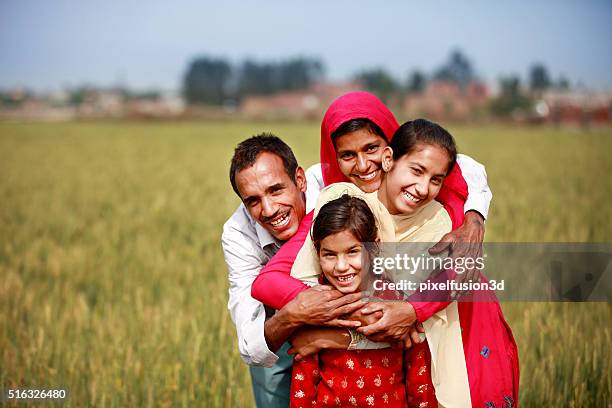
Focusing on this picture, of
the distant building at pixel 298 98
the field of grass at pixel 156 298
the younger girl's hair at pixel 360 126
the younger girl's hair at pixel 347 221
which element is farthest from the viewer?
the distant building at pixel 298 98

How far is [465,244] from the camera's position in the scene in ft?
6.23

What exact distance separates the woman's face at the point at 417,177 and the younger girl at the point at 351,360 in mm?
179

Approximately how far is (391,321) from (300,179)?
69cm

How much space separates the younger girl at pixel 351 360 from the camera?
172cm

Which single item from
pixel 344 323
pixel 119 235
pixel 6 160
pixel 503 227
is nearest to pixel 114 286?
pixel 119 235

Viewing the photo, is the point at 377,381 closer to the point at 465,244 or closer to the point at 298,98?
the point at 465,244

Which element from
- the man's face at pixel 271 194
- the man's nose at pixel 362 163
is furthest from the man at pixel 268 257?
the man's nose at pixel 362 163

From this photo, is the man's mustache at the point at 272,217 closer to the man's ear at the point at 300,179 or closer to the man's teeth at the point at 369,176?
the man's ear at the point at 300,179

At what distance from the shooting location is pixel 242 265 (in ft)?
7.41

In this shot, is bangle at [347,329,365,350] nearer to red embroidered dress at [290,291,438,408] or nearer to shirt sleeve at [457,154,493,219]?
red embroidered dress at [290,291,438,408]

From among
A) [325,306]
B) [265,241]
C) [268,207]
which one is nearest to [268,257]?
[265,241]

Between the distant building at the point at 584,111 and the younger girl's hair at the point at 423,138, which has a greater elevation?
the distant building at the point at 584,111

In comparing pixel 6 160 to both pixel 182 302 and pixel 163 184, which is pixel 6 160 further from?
pixel 182 302

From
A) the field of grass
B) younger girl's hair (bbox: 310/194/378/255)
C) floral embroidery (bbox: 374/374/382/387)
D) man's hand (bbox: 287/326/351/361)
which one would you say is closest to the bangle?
man's hand (bbox: 287/326/351/361)
